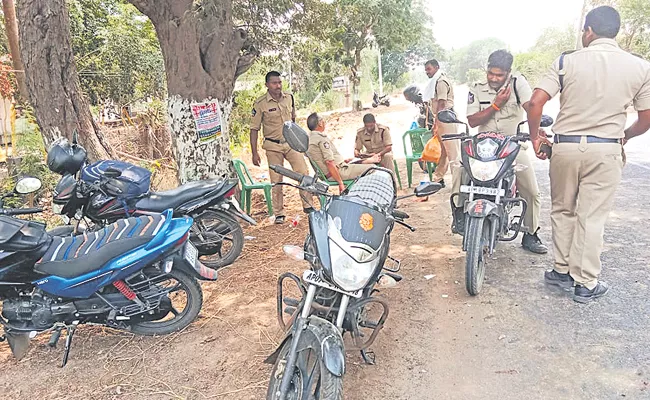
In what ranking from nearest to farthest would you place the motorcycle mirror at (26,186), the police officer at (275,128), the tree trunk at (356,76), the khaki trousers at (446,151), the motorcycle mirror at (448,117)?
the motorcycle mirror at (26,186) < the motorcycle mirror at (448,117) < the police officer at (275,128) < the khaki trousers at (446,151) < the tree trunk at (356,76)

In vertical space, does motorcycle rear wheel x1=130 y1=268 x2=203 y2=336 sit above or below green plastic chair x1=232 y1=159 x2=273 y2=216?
below

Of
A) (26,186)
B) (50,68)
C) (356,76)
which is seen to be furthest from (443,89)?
(356,76)

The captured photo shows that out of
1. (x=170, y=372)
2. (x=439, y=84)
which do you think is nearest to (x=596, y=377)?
(x=170, y=372)

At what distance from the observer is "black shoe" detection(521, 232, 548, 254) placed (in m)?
4.39

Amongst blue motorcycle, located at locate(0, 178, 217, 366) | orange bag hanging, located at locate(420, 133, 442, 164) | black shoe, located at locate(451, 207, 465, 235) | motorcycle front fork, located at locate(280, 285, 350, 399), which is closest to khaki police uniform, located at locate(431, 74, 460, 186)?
orange bag hanging, located at locate(420, 133, 442, 164)

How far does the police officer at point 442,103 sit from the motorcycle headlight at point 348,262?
16.1ft

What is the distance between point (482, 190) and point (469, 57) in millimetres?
70874

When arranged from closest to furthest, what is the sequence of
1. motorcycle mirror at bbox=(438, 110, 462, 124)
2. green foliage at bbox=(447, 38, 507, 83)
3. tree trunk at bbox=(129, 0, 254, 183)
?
1. motorcycle mirror at bbox=(438, 110, 462, 124)
2. tree trunk at bbox=(129, 0, 254, 183)
3. green foliage at bbox=(447, 38, 507, 83)

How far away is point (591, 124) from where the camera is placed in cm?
336

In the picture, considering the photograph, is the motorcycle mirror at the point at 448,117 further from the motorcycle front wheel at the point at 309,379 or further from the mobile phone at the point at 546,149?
the motorcycle front wheel at the point at 309,379

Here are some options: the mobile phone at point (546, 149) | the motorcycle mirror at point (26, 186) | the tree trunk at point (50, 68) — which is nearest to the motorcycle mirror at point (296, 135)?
the motorcycle mirror at point (26, 186)

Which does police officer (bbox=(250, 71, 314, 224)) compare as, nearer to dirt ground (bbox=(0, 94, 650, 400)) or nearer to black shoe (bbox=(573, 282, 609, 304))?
dirt ground (bbox=(0, 94, 650, 400))

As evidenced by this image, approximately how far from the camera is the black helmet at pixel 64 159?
387 cm

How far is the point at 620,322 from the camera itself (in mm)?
3152
